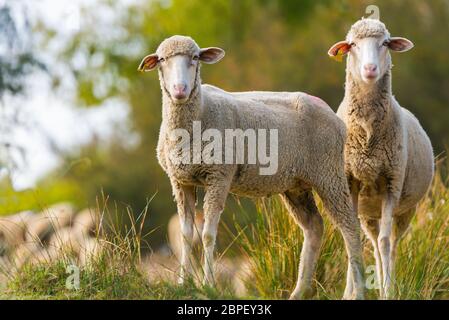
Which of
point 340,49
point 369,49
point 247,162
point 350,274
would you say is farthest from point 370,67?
point 350,274

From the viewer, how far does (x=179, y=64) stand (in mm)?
6277

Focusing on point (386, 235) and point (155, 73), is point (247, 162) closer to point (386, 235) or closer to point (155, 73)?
point (386, 235)

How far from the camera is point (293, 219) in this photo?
25.0 feet

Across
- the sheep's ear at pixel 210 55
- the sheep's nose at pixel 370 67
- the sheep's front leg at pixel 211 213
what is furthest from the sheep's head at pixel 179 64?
the sheep's nose at pixel 370 67

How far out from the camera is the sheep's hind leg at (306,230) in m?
7.07

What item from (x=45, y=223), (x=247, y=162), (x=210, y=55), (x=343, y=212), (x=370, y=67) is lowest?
(x=45, y=223)

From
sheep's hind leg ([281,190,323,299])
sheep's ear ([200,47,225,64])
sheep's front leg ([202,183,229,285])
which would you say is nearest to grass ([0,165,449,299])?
sheep's hind leg ([281,190,323,299])

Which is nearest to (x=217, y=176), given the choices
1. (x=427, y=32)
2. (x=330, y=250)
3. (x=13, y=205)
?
(x=330, y=250)

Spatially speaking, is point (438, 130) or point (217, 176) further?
point (438, 130)

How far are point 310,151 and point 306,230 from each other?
0.67 metres

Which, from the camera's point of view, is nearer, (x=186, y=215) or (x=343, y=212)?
(x=186, y=215)

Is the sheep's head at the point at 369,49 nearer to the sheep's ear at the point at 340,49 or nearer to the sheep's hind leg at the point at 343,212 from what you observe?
the sheep's ear at the point at 340,49
